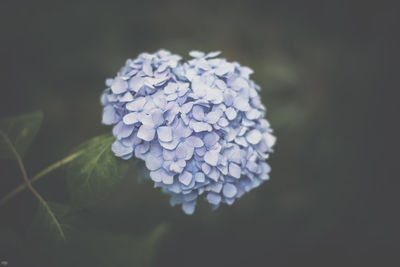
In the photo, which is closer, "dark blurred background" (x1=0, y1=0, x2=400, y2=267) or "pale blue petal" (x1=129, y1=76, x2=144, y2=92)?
"pale blue petal" (x1=129, y1=76, x2=144, y2=92)

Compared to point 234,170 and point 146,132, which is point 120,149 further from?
point 234,170

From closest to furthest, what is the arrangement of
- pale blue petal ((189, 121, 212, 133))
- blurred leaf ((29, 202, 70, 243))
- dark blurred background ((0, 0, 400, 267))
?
pale blue petal ((189, 121, 212, 133)), blurred leaf ((29, 202, 70, 243)), dark blurred background ((0, 0, 400, 267))

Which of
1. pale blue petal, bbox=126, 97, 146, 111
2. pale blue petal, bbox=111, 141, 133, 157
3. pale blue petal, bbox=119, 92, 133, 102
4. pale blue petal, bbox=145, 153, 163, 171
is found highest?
pale blue petal, bbox=119, 92, 133, 102

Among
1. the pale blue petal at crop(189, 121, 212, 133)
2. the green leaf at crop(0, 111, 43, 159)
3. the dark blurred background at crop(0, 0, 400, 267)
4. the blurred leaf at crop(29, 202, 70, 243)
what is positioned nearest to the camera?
the pale blue petal at crop(189, 121, 212, 133)

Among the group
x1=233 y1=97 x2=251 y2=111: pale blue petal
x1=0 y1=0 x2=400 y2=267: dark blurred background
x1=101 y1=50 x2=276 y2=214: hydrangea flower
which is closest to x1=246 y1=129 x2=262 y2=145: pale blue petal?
x1=101 y1=50 x2=276 y2=214: hydrangea flower

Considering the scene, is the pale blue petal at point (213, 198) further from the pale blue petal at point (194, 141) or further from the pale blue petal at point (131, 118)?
the pale blue petal at point (131, 118)

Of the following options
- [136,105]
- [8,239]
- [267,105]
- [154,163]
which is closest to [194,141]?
[154,163]

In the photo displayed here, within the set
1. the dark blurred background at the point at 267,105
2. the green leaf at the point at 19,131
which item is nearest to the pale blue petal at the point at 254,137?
the green leaf at the point at 19,131

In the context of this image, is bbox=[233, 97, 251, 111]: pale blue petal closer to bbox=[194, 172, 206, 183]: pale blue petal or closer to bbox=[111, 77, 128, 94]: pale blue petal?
bbox=[194, 172, 206, 183]: pale blue petal
